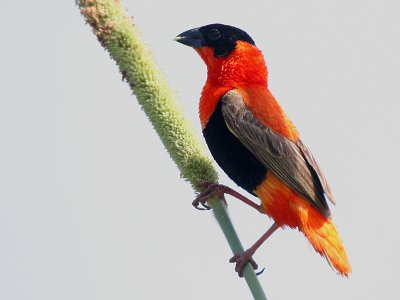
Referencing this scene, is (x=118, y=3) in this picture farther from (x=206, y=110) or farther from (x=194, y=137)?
(x=206, y=110)

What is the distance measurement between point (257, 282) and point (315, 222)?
235cm

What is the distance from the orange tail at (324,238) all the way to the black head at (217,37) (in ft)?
5.14

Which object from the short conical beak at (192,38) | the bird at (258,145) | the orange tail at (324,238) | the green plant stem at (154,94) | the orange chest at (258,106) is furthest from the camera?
the short conical beak at (192,38)

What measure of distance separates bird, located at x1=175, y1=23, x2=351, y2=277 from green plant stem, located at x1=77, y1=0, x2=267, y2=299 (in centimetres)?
142

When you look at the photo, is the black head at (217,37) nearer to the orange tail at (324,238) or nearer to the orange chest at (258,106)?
the orange chest at (258,106)

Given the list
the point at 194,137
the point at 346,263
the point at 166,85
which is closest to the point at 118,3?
the point at 166,85

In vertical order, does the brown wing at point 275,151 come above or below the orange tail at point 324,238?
above

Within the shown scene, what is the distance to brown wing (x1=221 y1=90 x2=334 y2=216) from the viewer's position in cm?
500

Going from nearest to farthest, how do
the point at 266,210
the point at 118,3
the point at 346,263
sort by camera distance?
the point at 118,3 → the point at 346,263 → the point at 266,210

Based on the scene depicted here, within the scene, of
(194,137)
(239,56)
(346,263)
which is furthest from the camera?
(239,56)

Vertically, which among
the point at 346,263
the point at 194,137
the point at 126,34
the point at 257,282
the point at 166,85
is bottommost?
the point at 346,263

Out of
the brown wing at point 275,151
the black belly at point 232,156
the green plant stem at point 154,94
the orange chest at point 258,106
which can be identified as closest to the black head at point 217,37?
the orange chest at point 258,106

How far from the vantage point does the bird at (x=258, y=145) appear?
4910 mm

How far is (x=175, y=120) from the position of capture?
3.05m
